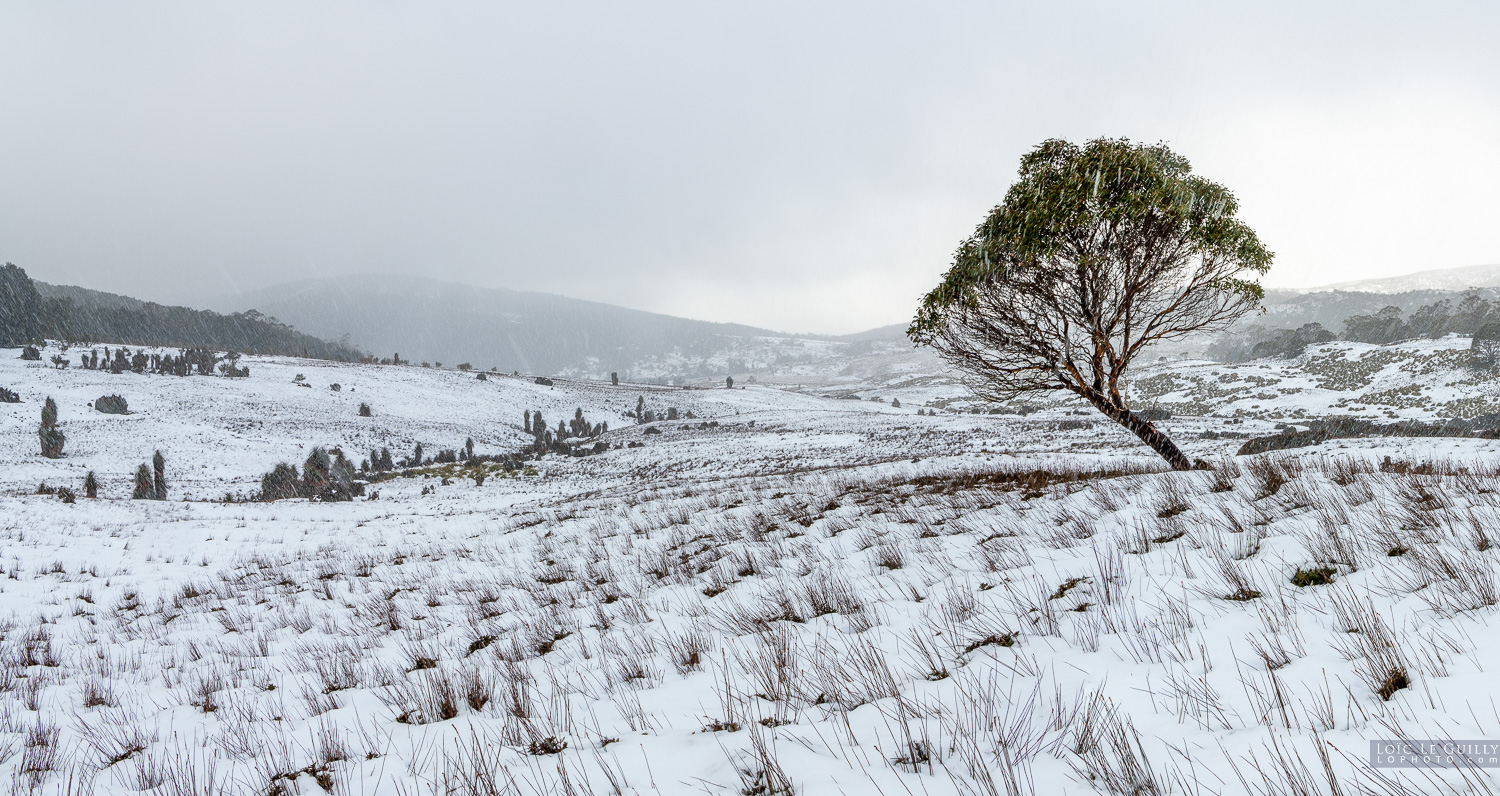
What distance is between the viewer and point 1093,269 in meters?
10.0

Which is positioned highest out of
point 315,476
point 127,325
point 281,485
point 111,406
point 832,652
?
point 127,325

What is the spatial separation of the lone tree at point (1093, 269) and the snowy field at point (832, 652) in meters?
2.75

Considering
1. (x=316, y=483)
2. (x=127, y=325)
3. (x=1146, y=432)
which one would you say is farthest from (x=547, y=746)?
(x=127, y=325)

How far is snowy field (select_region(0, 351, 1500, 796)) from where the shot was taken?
6.96 ft

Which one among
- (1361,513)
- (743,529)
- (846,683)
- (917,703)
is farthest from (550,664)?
(1361,513)

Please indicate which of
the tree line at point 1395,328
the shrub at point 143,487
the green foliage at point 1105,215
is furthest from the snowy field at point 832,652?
the tree line at point 1395,328

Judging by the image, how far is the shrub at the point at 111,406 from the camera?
35156 millimetres

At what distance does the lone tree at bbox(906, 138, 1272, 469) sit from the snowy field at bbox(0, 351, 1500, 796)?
108 inches

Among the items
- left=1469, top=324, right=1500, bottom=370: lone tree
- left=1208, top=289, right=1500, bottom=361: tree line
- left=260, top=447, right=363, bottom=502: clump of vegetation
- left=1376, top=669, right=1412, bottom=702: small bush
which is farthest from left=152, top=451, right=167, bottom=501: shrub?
left=1208, top=289, right=1500, bottom=361: tree line

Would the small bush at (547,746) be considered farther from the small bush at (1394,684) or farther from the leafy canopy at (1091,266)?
the leafy canopy at (1091,266)

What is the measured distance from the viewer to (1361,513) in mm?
4336

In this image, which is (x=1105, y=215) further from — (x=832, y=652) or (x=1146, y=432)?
(x=832, y=652)

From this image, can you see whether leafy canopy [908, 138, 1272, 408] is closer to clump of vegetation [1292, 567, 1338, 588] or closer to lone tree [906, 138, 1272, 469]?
lone tree [906, 138, 1272, 469]

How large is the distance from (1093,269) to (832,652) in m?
9.46
